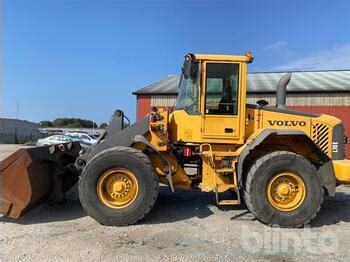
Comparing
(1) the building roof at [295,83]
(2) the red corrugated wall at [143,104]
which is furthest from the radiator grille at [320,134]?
(2) the red corrugated wall at [143,104]

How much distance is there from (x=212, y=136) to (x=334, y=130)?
237cm

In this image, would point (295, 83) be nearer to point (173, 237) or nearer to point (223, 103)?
point (223, 103)

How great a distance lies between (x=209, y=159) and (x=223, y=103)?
1.07m

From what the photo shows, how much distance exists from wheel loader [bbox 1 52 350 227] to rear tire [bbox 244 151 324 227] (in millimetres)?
17

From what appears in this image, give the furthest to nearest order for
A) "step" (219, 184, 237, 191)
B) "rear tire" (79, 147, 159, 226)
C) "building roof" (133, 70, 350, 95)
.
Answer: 1. "building roof" (133, 70, 350, 95)
2. "step" (219, 184, 237, 191)
3. "rear tire" (79, 147, 159, 226)

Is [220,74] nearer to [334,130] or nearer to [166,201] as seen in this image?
[334,130]

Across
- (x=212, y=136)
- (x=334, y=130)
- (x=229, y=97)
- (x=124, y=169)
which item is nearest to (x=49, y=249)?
(x=124, y=169)

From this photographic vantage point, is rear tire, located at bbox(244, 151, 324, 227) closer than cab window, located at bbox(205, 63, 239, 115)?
Yes

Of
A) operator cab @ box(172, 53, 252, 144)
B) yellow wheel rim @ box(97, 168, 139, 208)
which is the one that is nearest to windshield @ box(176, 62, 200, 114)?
operator cab @ box(172, 53, 252, 144)

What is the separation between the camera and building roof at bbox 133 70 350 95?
23.6 meters

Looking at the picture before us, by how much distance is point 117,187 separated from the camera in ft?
21.9

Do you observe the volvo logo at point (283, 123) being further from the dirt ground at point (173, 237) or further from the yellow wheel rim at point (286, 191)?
the dirt ground at point (173, 237)

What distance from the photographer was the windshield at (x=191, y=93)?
7.16 metres

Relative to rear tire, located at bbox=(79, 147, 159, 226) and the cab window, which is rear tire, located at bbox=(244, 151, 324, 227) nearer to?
the cab window
